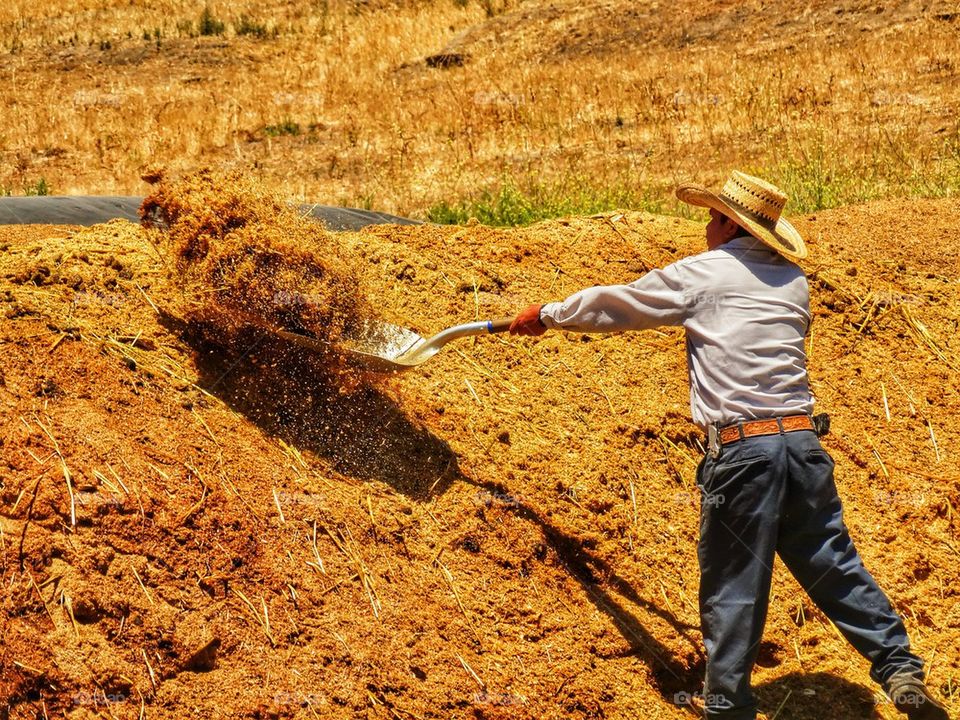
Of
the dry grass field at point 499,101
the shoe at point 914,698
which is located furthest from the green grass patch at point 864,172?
the shoe at point 914,698

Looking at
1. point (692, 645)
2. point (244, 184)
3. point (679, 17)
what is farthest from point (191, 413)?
point (679, 17)

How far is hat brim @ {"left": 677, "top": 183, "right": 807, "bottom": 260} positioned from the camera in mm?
3402

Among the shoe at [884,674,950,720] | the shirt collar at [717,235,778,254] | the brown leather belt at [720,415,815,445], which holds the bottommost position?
the shoe at [884,674,950,720]

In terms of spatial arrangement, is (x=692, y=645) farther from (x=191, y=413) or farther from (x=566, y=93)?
(x=566, y=93)

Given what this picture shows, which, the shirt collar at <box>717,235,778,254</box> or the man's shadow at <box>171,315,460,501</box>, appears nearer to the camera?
the shirt collar at <box>717,235,778,254</box>

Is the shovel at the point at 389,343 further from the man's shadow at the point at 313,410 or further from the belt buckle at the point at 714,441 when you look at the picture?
the belt buckle at the point at 714,441

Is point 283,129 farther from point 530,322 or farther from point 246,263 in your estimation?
point 530,322

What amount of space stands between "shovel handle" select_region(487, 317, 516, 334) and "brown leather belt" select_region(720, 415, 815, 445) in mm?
866

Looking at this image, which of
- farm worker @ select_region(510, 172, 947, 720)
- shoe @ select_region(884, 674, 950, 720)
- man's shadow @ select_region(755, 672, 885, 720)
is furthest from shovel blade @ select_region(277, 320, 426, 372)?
shoe @ select_region(884, 674, 950, 720)

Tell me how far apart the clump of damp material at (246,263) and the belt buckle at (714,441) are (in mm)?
1536

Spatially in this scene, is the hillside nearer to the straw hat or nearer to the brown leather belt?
the brown leather belt

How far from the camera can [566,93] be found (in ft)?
41.5

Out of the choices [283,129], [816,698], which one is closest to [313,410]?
[816,698]

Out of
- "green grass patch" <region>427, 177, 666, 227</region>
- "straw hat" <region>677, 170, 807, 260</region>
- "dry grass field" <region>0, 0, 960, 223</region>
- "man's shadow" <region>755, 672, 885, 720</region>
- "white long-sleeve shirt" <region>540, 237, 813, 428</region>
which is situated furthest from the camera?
"dry grass field" <region>0, 0, 960, 223</region>
